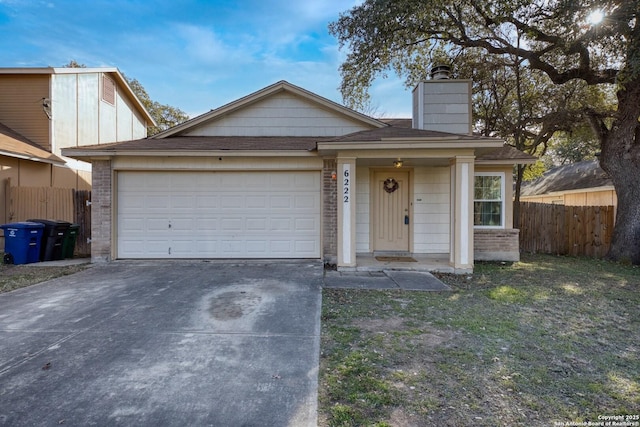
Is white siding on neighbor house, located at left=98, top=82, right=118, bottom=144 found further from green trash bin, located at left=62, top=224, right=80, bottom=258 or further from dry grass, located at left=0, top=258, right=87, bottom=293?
dry grass, located at left=0, top=258, right=87, bottom=293

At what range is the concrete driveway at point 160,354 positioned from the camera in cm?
242

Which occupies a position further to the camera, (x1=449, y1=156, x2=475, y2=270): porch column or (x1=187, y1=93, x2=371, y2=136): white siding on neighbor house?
(x1=187, y1=93, x2=371, y2=136): white siding on neighbor house

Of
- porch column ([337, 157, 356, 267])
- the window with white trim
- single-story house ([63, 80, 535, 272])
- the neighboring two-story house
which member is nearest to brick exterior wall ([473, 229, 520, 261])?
single-story house ([63, 80, 535, 272])

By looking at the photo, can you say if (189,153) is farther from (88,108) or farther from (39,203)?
(88,108)

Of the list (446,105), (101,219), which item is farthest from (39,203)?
(446,105)

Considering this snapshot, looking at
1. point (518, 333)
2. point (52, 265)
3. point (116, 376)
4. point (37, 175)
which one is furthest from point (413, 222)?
point (37, 175)

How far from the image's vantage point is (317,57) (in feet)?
51.3

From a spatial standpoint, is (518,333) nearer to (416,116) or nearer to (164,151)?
(416,116)

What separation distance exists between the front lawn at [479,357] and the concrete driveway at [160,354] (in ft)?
1.20

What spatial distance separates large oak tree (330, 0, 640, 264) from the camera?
8047mm

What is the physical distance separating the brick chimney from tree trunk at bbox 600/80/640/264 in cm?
455

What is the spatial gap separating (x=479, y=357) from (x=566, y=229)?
1023cm

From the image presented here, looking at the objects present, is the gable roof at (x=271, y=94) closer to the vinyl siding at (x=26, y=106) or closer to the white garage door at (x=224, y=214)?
the white garage door at (x=224, y=214)

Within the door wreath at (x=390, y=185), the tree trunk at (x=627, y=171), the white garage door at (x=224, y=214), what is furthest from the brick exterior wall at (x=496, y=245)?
the white garage door at (x=224, y=214)
